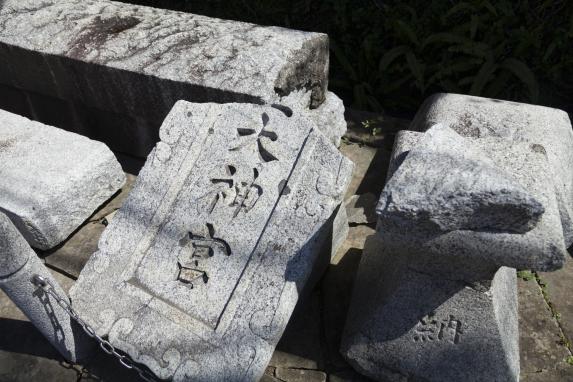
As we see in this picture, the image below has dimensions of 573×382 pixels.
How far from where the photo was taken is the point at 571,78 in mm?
4156

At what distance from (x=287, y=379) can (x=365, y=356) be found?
0.41 m

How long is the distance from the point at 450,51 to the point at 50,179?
3.11m

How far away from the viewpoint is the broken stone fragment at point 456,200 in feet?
5.18

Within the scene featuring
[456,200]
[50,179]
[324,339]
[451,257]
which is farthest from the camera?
[50,179]

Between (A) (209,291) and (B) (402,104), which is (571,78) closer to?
(B) (402,104)

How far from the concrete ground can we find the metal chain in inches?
10.3

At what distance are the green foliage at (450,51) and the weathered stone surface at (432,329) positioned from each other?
2258mm

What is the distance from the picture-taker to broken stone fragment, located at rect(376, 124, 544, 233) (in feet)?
5.18

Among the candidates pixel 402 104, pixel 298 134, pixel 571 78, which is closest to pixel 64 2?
pixel 298 134

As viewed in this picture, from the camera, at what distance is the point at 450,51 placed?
4051 millimetres

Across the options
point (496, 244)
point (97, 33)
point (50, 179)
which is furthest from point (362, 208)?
point (97, 33)

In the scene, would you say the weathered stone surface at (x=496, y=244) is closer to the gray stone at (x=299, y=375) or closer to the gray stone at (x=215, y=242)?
the gray stone at (x=215, y=242)

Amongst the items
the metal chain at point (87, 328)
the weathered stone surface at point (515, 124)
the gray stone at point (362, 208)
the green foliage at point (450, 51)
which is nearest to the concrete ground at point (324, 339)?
the gray stone at point (362, 208)

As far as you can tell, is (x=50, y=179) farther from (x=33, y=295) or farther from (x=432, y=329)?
(x=432, y=329)
